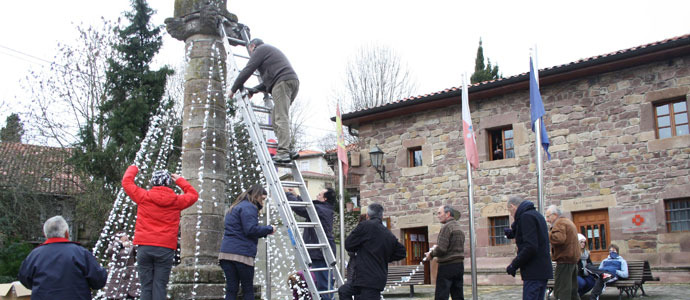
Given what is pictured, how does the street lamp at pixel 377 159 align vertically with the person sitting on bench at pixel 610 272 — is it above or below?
above

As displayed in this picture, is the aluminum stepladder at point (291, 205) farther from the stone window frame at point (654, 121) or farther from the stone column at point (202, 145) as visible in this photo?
the stone window frame at point (654, 121)

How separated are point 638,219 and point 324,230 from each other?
339 inches

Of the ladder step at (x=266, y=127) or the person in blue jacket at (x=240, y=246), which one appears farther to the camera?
the ladder step at (x=266, y=127)

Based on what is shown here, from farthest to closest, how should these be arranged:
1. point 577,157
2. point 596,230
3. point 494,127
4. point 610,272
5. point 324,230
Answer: point 494,127
point 577,157
point 596,230
point 610,272
point 324,230

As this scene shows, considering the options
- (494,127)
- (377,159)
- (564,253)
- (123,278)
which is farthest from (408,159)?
(564,253)

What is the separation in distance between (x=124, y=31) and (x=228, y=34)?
12.3m

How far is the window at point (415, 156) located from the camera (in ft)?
55.1

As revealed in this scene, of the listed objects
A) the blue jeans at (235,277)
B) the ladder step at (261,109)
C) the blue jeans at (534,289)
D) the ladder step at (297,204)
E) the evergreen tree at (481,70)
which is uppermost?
the evergreen tree at (481,70)

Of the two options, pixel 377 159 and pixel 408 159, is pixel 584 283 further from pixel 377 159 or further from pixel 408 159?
pixel 377 159

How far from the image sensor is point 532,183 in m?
14.5

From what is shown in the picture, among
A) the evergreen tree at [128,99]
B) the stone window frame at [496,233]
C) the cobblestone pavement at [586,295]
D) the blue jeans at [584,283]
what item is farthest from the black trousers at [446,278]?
the evergreen tree at [128,99]

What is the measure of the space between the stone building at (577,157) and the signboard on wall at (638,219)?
0.8 inches

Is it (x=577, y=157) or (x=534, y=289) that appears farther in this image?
(x=577, y=157)

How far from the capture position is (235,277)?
19.4ft
